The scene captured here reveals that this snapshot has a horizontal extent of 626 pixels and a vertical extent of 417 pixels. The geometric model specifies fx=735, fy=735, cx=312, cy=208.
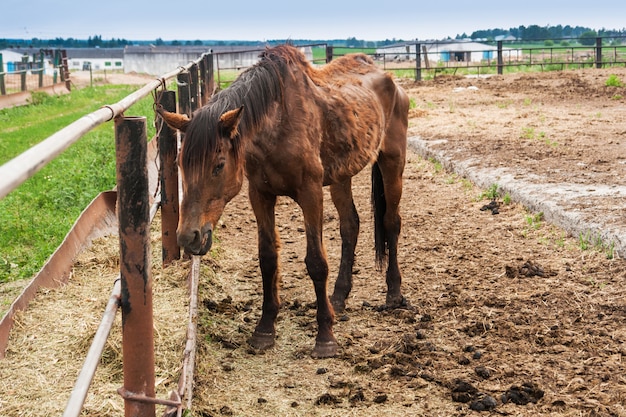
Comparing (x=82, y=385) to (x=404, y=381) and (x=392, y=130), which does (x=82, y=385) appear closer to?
(x=404, y=381)

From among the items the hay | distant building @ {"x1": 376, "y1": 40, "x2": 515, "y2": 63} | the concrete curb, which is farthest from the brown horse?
distant building @ {"x1": 376, "y1": 40, "x2": 515, "y2": 63}

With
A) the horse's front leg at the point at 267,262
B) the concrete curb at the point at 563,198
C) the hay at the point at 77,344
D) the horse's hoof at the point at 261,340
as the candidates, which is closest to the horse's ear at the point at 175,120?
the horse's front leg at the point at 267,262

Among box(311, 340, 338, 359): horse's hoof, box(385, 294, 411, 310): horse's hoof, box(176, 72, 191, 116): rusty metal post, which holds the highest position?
box(176, 72, 191, 116): rusty metal post

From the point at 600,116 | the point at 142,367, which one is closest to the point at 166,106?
the point at 142,367

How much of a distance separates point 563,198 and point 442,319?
2.69m

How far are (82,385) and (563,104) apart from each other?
14702 millimetres

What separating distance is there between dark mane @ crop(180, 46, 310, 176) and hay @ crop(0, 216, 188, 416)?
106 cm

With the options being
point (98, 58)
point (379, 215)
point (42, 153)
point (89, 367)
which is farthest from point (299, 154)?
point (98, 58)

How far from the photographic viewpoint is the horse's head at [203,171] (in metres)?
3.84

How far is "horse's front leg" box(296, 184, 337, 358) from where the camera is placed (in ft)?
15.5

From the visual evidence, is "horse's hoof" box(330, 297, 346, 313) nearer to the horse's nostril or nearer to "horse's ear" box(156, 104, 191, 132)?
the horse's nostril

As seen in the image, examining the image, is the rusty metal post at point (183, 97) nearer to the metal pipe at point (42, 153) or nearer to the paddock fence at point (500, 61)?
the metal pipe at point (42, 153)

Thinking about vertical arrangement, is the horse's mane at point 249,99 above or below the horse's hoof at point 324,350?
above

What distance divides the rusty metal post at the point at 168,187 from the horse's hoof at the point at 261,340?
3.91ft
